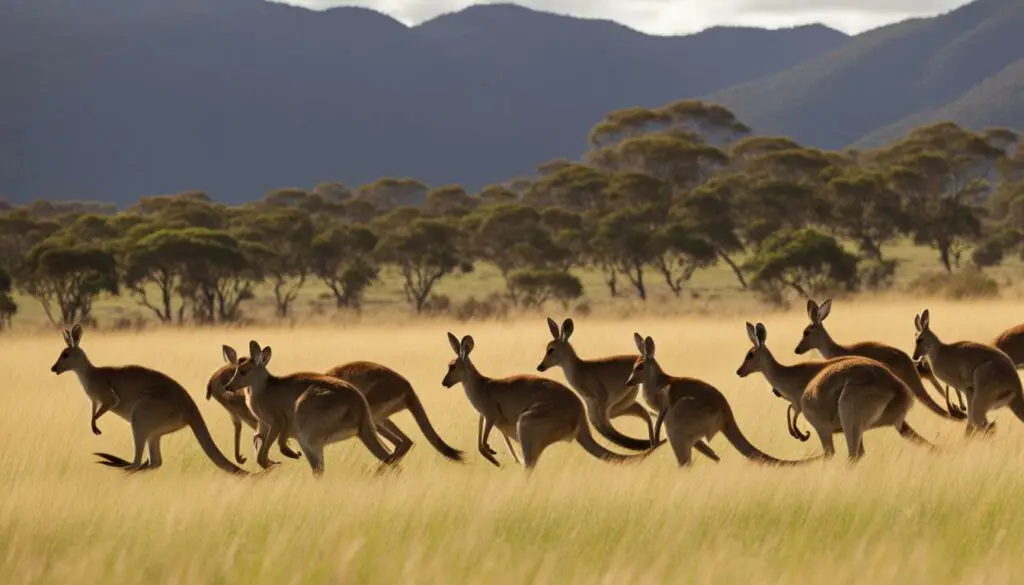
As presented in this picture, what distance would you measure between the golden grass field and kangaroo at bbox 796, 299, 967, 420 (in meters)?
0.34

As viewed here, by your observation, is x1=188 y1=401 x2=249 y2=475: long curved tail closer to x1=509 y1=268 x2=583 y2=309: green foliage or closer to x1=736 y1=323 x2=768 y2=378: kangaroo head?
x1=736 y1=323 x2=768 y2=378: kangaroo head

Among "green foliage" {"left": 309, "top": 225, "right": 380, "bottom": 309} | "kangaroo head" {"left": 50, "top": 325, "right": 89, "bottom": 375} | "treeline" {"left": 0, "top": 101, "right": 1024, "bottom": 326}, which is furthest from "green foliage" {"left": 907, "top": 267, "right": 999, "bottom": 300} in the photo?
"kangaroo head" {"left": 50, "top": 325, "right": 89, "bottom": 375}

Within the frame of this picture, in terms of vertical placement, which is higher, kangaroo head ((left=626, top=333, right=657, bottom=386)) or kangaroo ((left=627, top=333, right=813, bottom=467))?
kangaroo head ((left=626, top=333, right=657, bottom=386))

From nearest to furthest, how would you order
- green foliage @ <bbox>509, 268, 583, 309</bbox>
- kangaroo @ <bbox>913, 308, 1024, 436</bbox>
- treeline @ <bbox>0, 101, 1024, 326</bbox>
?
kangaroo @ <bbox>913, 308, 1024, 436</bbox> < treeline @ <bbox>0, 101, 1024, 326</bbox> < green foliage @ <bbox>509, 268, 583, 309</bbox>

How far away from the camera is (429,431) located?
908 centimetres

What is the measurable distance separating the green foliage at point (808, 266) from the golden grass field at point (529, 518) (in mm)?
25568

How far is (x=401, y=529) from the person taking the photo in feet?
22.6

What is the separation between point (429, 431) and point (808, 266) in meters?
28.5

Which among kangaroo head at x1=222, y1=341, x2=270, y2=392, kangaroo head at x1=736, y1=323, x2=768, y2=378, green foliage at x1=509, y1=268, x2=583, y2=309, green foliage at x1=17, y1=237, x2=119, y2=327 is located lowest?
green foliage at x1=17, y1=237, x2=119, y2=327

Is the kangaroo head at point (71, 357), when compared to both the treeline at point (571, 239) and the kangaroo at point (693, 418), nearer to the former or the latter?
the kangaroo at point (693, 418)

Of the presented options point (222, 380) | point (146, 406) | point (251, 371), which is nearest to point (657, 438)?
point (251, 371)

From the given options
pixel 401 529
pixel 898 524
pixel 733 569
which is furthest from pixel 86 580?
pixel 898 524

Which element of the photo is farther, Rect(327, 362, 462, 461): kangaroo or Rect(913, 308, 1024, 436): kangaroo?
Rect(913, 308, 1024, 436): kangaroo

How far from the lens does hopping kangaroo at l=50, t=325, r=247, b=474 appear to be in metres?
8.91
